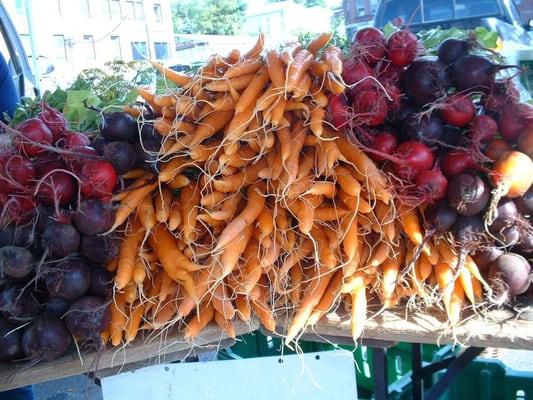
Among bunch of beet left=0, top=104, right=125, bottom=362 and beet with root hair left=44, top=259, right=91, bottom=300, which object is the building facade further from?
beet with root hair left=44, top=259, right=91, bottom=300

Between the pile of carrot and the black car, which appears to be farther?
the black car

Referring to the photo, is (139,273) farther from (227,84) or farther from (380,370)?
(380,370)

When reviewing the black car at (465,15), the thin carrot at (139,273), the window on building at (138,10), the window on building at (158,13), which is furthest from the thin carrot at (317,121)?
the window on building at (158,13)

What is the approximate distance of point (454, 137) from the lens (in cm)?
151

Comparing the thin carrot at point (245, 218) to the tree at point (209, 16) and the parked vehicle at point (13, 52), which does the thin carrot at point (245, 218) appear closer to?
the parked vehicle at point (13, 52)

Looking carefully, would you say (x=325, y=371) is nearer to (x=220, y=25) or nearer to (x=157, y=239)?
(x=157, y=239)

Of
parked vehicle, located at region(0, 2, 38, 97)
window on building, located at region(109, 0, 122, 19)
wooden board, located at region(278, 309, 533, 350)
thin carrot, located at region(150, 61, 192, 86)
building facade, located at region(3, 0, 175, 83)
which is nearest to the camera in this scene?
wooden board, located at region(278, 309, 533, 350)

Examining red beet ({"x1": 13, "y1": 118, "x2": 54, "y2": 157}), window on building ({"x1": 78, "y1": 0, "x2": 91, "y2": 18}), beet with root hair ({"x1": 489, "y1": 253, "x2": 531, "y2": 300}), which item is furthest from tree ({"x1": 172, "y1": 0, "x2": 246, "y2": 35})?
beet with root hair ({"x1": 489, "y1": 253, "x2": 531, "y2": 300})

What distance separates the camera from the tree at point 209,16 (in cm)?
2852

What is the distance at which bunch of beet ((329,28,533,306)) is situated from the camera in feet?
4.65

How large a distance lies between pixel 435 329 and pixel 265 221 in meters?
0.62

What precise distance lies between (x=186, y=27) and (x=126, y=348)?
100 ft

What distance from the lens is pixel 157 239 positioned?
5.32 feet

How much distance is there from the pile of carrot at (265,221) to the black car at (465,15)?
4.24 m
